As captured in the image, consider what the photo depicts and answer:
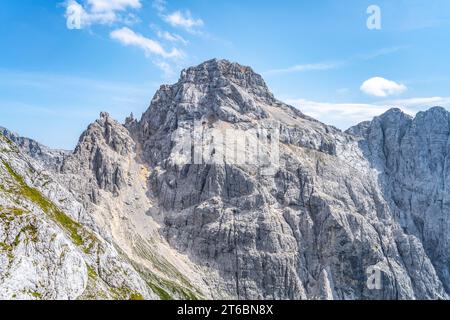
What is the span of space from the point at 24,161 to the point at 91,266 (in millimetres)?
52071

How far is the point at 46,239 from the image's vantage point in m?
119

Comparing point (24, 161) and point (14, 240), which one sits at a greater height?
point (24, 161)

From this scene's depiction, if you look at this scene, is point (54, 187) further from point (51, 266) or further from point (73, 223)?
point (51, 266)

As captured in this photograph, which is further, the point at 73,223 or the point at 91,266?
the point at 73,223

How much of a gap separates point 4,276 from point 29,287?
661cm

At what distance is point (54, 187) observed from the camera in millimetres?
175625

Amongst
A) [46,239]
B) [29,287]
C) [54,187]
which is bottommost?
[29,287]
